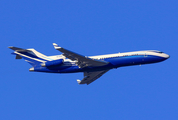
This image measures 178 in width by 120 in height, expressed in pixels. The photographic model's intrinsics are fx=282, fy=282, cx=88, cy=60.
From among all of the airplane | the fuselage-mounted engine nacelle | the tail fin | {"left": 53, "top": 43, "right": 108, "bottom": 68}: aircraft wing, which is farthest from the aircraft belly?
the tail fin

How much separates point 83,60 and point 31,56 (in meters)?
10.9

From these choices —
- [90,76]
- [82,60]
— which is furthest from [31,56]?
[90,76]

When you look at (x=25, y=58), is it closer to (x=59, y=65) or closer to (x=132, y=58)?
(x=59, y=65)

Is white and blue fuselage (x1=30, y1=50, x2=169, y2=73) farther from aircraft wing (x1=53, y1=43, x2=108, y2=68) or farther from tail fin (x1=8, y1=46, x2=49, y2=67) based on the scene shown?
tail fin (x1=8, y1=46, x2=49, y2=67)

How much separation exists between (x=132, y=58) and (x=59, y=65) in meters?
14.3

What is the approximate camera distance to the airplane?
54.4 metres

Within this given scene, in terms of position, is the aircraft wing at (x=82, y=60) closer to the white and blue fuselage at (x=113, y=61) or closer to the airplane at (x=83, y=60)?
the airplane at (x=83, y=60)

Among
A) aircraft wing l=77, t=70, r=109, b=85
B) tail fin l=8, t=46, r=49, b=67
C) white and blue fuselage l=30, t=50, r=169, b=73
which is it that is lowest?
aircraft wing l=77, t=70, r=109, b=85

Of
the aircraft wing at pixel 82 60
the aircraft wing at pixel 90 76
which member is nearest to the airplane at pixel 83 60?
the aircraft wing at pixel 82 60

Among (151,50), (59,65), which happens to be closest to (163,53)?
(151,50)

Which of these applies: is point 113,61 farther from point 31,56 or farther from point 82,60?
point 31,56

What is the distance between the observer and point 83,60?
2136 inches

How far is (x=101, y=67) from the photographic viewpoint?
5525 centimetres

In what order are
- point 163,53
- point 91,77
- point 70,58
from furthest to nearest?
point 91,77 → point 163,53 → point 70,58
